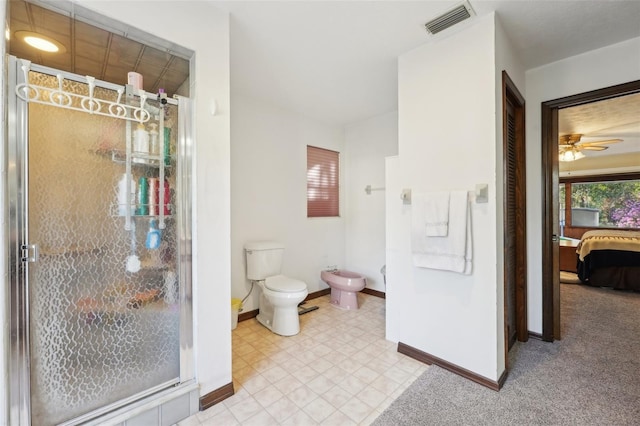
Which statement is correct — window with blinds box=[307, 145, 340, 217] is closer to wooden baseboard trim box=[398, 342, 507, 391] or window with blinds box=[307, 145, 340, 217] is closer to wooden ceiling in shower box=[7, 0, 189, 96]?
wooden baseboard trim box=[398, 342, 507, 391]

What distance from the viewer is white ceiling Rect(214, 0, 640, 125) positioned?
1646 millimetres

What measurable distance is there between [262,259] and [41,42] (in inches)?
82.8

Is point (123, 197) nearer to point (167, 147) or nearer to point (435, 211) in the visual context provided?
point (167, 147)

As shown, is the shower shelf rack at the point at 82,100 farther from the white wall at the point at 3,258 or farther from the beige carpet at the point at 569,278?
the beige carpet at the point at 569,278

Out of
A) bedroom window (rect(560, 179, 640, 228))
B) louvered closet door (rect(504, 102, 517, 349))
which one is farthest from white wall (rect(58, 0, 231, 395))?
bedroom window (rect(560, 179, 640, 228))

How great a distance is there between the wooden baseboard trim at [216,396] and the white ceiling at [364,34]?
2321 millimetres

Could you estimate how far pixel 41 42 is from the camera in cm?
133

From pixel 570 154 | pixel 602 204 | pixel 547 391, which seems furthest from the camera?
pixel 602 204

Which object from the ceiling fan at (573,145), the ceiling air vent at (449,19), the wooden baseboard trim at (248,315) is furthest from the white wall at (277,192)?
the ceiling fan at (573,145)

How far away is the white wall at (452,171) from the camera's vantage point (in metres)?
1.73

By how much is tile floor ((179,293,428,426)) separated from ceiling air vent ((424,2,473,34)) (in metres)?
2.38

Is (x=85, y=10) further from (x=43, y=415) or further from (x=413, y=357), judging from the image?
(x=413, y=357)

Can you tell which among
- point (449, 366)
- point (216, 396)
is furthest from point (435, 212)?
point (216, 396)

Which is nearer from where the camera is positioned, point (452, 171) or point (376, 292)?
point (452, 171)
